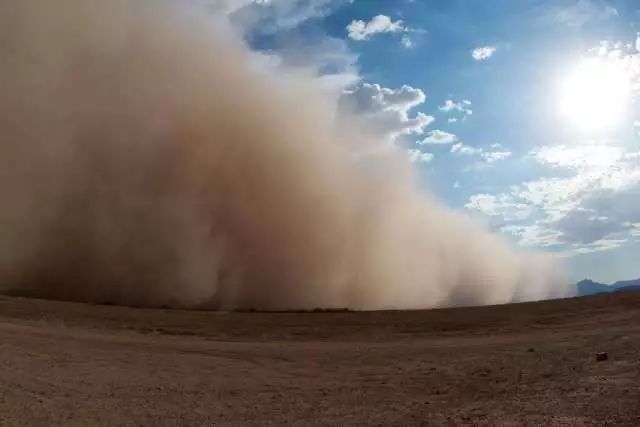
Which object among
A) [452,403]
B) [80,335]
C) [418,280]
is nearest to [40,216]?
[80,335]

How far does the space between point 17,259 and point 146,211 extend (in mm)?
6450

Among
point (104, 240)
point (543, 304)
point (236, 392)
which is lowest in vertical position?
point (236, 392)

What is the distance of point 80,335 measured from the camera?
518 inches

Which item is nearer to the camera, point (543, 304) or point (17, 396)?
point (17, 396)

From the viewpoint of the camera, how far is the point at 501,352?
11352mm

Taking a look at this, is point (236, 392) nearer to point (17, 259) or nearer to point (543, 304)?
point (543, 304)

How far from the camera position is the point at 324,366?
428 inches

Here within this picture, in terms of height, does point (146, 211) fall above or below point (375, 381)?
above

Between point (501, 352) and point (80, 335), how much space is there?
8.93 m

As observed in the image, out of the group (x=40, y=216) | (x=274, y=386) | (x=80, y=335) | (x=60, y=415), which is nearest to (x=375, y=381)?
(x=274, y=386)

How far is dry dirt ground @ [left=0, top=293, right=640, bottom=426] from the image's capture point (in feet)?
23.6

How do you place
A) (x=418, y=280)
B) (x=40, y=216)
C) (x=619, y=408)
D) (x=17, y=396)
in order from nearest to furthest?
(x=619, y=408) → (x=17, y=396) → (x=40, y=216) → (x=418, y=280)

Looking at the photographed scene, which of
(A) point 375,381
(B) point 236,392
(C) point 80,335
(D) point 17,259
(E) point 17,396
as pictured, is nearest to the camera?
(E) point 17,396

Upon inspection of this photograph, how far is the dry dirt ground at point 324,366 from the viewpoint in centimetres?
719
